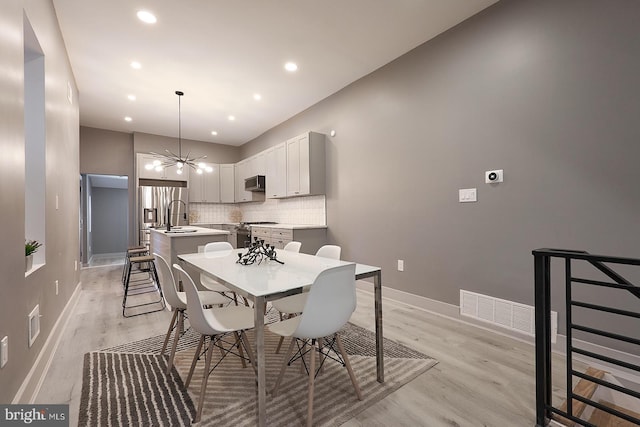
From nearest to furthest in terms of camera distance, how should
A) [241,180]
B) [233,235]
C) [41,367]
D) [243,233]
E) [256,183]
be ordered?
[41,367]
[243,233]
[256,183]
[233,235]
[241,180]

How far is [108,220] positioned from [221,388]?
8.66 meters

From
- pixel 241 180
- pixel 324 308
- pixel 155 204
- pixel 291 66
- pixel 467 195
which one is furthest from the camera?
pixel 241 180

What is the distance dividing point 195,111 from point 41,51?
2.99 metres

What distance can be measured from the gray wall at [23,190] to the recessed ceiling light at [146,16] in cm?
66

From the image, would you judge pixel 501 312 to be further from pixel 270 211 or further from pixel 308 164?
pixel 270 211

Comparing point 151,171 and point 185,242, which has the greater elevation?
point 151,171

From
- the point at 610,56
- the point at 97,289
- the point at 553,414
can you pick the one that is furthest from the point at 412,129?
the point at 97,289

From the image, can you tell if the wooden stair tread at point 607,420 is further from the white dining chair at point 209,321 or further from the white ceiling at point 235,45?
the white ceiling at point 235,45

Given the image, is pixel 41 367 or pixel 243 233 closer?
pixel 41 367

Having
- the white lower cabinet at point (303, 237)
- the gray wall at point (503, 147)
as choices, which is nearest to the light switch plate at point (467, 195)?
the gray wall at point (503, 147)

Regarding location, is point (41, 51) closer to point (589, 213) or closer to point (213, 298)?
point (213, 298)

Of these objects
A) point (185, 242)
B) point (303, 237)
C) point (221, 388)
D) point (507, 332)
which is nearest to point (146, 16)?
point (185, 242)

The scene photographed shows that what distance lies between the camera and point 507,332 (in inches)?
99.7

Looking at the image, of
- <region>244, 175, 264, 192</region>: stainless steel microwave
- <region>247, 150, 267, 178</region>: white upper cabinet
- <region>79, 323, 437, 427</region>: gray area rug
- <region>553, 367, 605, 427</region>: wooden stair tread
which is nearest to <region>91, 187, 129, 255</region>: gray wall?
<region>244, 175, 264, 192</region>: stainless steel microwave
